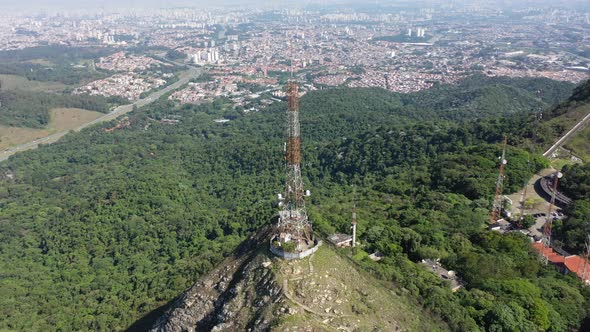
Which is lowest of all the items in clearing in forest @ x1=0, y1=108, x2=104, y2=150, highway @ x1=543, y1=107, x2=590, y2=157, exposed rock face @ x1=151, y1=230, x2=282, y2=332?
clearing in forest @ x1=0, y1=108, x2=104, y2=150

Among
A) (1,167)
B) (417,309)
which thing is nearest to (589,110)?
(417,309)

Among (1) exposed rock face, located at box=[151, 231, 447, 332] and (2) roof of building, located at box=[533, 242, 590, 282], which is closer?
(1) exposed rock face, located at box=[151, 231, 447, 332]

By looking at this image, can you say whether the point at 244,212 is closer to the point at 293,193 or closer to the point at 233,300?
the point at 293,193

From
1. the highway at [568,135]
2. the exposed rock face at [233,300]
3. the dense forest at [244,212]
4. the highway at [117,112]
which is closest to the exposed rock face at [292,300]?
the exposed rock face at [233,300]

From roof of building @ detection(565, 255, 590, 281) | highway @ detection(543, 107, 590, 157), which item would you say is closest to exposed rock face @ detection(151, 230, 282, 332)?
roof of building @ detection(565, 255, 590, 281)

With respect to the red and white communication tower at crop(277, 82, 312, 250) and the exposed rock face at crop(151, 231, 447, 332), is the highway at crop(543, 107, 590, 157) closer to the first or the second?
the exposed rock face at crop(151, 231, 447, 332)

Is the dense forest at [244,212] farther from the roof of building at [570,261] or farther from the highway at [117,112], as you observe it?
the highway at [117,112]

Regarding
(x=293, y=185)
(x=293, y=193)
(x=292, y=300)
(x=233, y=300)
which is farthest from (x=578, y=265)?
(x=233, y=300)

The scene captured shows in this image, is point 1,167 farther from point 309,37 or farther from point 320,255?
point 309,37
